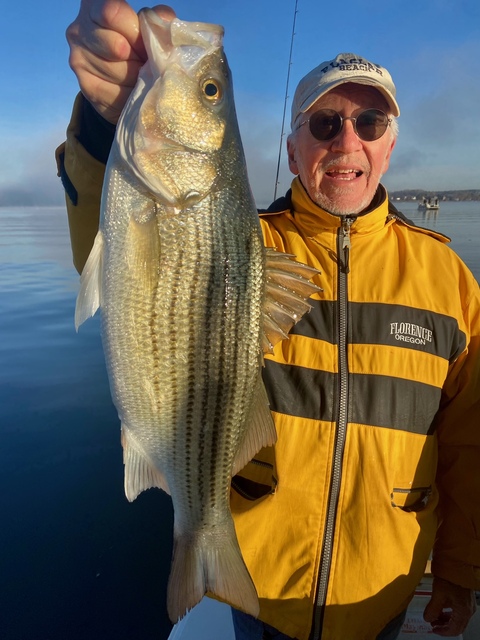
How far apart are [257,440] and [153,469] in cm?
41

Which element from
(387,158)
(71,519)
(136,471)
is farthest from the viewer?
(71,519)

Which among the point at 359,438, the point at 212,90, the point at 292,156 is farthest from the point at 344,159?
the point at 359,438

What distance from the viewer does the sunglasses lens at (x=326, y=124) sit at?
2203mm

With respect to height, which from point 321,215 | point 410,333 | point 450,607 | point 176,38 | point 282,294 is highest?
point 176,38

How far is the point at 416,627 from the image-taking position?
Result: 2.81 meters

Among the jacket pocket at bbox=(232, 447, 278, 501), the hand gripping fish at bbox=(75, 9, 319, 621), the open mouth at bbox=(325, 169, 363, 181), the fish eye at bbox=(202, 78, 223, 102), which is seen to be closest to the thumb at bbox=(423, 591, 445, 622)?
the jacket pocket at bbox=(232, 447, 278, 501)

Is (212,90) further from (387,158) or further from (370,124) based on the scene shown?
(387,158)

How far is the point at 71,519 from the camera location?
10.9 ft

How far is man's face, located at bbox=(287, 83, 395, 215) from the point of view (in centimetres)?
216

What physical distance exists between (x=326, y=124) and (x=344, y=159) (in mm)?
225

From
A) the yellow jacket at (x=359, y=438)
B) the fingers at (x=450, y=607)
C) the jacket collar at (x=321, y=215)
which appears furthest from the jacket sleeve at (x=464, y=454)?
the jacket collar at (x=321, y=215)

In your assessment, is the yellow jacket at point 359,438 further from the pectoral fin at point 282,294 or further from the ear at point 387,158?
the ear at point 387,158

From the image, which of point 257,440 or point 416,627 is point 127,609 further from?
point 257,440

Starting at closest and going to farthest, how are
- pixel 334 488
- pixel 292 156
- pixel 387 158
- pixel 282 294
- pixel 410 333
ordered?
pixel 282 294 → pixel 334 488 → pixel 410 333 → pixel 387 158 → pixel 292 156
